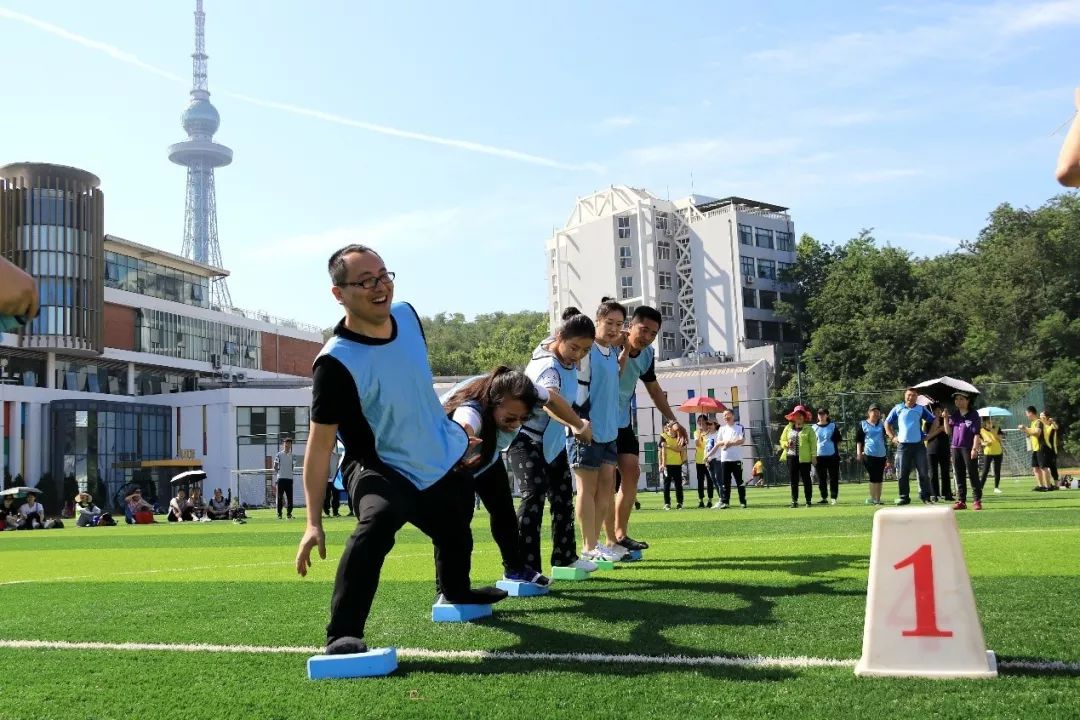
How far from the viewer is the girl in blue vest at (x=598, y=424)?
25.1 ft

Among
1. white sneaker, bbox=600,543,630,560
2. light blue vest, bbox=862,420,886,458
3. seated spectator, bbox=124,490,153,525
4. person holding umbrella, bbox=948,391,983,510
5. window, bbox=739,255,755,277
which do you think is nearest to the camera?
white sneaker, bbox=600,543,630,560

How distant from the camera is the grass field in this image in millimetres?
3369

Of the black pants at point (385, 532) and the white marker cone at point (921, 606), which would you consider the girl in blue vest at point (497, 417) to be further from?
the white marker cone at point (921, 606)

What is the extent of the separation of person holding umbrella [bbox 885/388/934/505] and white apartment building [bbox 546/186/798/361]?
67.3 m

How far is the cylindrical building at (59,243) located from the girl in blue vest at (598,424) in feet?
201

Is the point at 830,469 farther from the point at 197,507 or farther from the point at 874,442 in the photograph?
the point at 197,507

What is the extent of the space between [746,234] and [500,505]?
8338 centimetres

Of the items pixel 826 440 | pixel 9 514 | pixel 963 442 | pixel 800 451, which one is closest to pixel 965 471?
pixel 963 442

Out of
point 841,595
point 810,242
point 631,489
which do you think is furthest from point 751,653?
point 810,242

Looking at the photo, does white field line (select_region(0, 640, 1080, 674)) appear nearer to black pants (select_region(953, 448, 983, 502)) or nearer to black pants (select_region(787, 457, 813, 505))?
black pants (select_region(953, 448, 983, 502))

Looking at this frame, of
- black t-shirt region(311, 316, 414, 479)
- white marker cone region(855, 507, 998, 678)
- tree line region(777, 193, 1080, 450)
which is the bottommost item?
white marker cone region(855, 507, 998, 678)

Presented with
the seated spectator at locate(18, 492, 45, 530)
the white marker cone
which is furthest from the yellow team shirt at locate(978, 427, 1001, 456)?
the seated spectator at locate(18, 492, 45, 530)

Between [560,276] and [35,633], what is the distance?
3614 inches

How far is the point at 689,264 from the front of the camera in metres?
90.4
